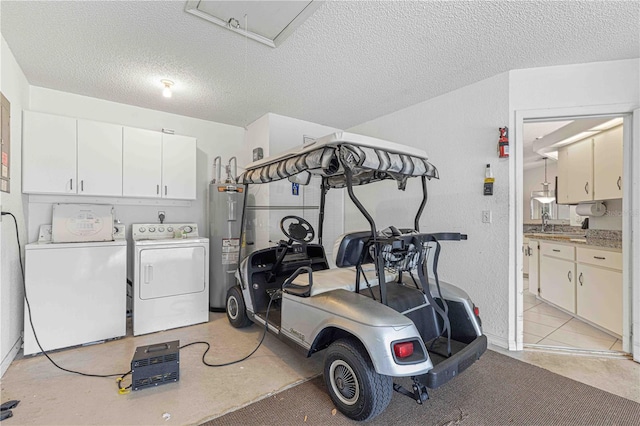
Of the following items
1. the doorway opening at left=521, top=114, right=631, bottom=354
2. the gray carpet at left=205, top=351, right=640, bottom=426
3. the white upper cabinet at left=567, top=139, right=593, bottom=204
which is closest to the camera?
the gray carpet at left=205, top=351, right=640, bottom=426

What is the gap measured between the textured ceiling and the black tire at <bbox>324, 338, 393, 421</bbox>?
2.30m

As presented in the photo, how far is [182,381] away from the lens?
2203 mm

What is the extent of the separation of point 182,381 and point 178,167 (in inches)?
98.9

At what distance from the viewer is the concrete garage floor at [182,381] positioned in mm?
1846

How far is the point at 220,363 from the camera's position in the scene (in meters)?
2.48

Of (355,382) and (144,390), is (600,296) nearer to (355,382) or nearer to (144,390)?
(355,382)

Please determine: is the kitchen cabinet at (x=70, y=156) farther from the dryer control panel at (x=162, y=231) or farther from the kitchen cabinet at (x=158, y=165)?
the dryer control panel at (x=162, y=231)

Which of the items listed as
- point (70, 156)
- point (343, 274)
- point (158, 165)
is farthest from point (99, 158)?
point (343, 274)

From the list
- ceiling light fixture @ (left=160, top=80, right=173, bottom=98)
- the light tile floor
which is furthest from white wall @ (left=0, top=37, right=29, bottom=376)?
the light tile floor

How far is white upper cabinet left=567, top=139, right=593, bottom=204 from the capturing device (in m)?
3.80

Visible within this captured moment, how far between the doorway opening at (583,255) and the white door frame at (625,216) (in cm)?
6

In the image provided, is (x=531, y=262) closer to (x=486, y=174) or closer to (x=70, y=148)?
(x=486, y=174)

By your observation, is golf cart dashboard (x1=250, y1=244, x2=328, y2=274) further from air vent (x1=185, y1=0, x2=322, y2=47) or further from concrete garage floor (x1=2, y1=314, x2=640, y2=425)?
air vent (x1=185, y1=0, x2=322, y2=47)

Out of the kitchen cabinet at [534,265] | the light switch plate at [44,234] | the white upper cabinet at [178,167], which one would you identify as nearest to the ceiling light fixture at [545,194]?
the kitchen cabinet at [534,265]
